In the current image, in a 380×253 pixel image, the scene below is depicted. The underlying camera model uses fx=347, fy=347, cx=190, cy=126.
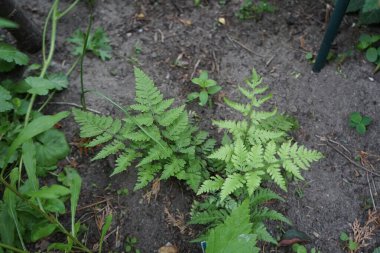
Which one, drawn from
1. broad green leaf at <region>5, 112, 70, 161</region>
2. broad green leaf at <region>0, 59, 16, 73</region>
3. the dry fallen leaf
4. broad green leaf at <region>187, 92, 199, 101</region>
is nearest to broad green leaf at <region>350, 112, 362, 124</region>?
broad green leaf at <region>187, 92, 199, 101</region>

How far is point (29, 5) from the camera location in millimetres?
3293

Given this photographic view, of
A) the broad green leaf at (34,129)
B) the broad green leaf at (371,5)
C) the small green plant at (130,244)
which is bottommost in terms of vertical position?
the small green plant at (130,244)

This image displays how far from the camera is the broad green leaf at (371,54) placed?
296 cm

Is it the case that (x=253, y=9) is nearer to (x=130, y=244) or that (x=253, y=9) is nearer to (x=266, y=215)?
(x=266, y=215)

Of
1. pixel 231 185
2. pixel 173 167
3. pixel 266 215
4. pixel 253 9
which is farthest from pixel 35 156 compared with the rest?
pixel 253 9

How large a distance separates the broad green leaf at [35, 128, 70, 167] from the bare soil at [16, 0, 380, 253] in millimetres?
184

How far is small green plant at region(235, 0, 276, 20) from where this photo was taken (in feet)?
10.7

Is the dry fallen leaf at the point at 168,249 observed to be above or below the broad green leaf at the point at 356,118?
below

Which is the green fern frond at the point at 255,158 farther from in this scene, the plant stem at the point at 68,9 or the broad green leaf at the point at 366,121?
the plant stem at the point at 68,9

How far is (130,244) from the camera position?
2.33 meters

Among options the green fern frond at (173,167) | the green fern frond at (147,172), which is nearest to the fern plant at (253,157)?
the green fern frond at (173,167)

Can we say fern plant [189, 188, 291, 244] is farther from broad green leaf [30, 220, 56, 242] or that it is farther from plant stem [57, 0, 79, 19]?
plant stem [57, 0, 79, 19]

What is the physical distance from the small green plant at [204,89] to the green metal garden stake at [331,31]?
87 cm

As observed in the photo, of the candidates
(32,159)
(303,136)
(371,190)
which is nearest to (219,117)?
(303,136)
